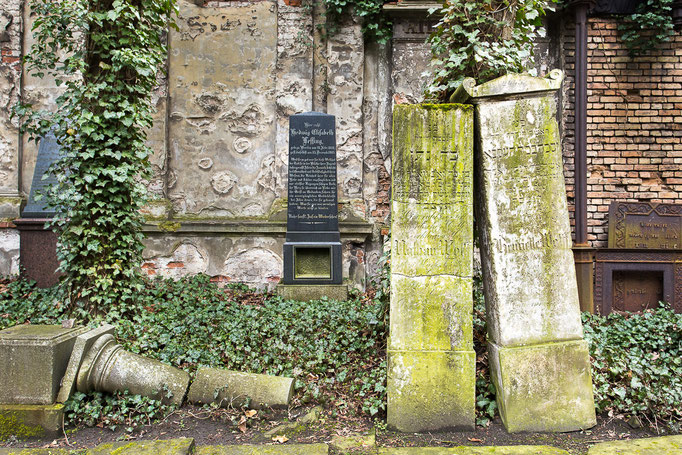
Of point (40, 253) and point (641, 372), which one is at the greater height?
point (40, 253)

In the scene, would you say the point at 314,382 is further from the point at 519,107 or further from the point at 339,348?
the point at 519,107

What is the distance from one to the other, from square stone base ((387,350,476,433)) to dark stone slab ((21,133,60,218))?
526 centimetres

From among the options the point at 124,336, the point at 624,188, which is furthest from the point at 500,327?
the point at 624,188

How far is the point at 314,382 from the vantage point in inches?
136

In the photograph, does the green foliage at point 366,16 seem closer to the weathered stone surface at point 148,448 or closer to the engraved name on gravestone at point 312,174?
the engraved name on gravestone at point 312,174

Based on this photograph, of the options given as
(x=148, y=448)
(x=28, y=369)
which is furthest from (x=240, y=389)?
(x=28, y=369)

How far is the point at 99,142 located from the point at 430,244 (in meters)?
3.56

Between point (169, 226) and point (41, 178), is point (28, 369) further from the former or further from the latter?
point (169, 226)

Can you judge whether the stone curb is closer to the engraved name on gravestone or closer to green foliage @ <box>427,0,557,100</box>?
green foliage @ <box>427,0,557,100</box>

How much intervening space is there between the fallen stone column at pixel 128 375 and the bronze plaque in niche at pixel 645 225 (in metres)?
5.81

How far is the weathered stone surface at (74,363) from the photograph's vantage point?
2.98 m

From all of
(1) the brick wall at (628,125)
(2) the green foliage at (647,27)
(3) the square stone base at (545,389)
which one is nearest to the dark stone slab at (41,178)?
(3) the square stone base at (545,389)

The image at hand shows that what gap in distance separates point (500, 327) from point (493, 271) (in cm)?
35

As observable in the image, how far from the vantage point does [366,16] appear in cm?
702
